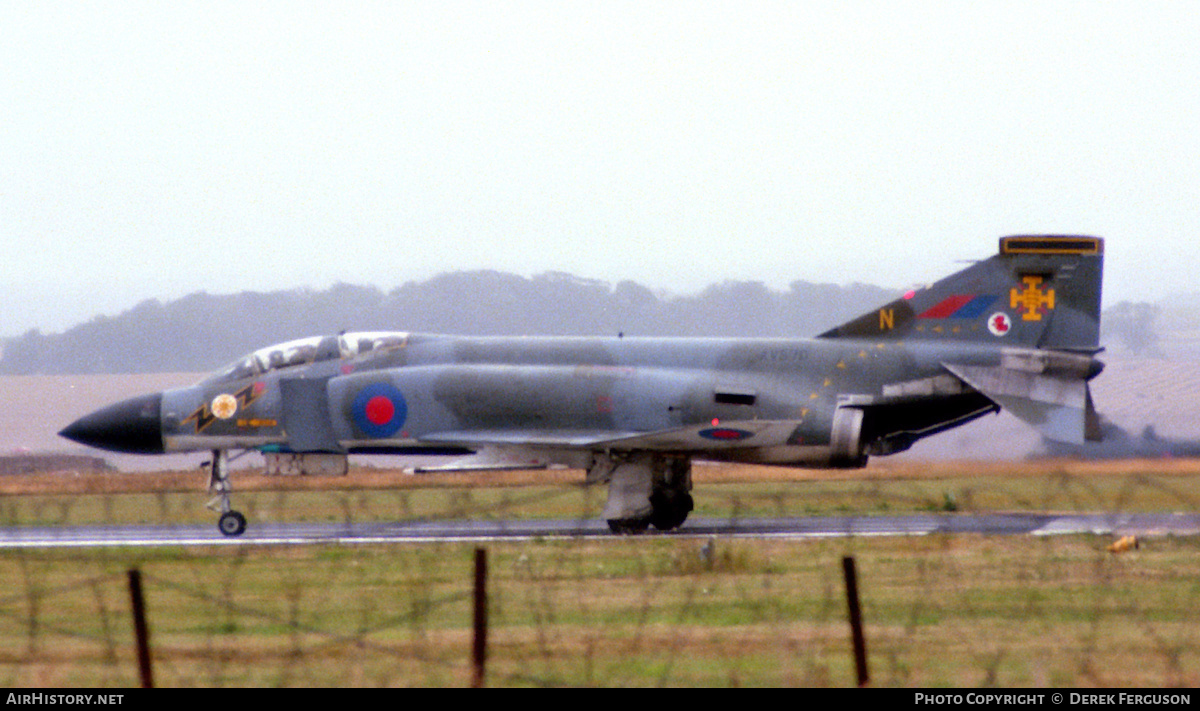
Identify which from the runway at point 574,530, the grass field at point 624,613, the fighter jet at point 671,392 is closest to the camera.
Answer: the grass field at point 624,613

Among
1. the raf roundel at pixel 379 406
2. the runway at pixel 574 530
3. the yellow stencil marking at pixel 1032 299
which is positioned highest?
the yellow stencil marking at pixel 1032 299

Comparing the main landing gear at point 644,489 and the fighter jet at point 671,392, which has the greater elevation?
the fighter jet at point 671,392

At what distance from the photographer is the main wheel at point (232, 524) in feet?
77.9

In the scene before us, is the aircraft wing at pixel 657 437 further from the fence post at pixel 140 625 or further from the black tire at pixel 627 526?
the fence post at pixel 140 625

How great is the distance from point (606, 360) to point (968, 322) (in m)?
5.69

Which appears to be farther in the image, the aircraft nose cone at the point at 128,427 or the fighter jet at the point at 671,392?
the aircraft nose cone at the point at 128,427

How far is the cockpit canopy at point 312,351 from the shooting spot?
24938 millimetres

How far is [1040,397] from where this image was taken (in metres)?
24.1

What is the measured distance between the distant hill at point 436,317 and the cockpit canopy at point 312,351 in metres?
22.7

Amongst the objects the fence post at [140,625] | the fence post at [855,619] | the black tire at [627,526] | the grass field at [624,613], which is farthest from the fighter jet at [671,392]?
the fence post at [140,625]

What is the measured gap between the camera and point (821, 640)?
40.8ft

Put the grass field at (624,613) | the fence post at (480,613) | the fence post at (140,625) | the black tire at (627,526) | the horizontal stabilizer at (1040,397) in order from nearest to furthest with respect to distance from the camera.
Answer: the fence post at (140,625), the fence post at (480,613), the grass field at (624,613), the black tire at (627,526), the horizontal stabilizer at (1040,397)

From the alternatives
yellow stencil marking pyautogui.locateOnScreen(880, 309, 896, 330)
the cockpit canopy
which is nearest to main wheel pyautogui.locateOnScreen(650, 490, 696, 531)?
yellow stencil marking pyautogui.locateOnScreen(880, 309, 896, 330)

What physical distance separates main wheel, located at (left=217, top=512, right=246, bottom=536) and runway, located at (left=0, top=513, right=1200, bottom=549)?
14 cm
